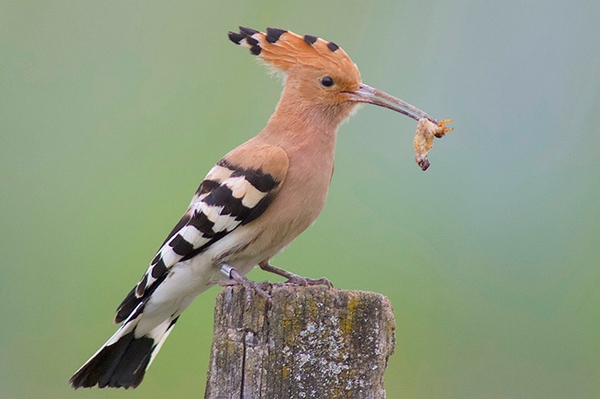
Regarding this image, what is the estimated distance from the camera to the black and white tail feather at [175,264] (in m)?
2.29

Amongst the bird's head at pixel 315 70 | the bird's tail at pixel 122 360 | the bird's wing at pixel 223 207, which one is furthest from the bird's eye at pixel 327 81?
the bird's tail at pixel 122 360

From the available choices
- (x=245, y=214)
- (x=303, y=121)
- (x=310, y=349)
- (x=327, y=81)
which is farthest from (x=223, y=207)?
(x=310, y=349)

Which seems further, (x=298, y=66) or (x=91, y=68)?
(x=91, y=68)

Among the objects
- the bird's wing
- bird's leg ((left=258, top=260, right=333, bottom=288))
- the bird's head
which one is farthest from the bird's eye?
bird's leg ((left=258, top=260, right=333, bottom=288))

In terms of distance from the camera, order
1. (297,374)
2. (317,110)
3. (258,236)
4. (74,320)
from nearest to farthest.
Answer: (297,374)
(258,236)
(317,110)
(74,320)

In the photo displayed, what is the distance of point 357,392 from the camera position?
1.63m

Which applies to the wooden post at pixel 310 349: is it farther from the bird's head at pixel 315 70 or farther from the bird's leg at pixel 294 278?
the bird's head at pixel 315 70

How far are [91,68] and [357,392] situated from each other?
2.69 metres

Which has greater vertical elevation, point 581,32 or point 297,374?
point 581,32

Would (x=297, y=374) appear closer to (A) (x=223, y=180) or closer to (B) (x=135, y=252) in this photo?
(A) (x=223, y=180)

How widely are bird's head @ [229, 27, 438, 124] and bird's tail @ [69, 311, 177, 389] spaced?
2.53ft

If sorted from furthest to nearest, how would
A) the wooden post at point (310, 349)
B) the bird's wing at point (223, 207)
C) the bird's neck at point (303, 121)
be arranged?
the bird's neck at point (303, 121), the bird's wing at point (223, 207), the wooden post at point (310, 349)

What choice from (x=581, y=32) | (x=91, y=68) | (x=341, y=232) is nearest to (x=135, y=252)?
(x=341, y=232)

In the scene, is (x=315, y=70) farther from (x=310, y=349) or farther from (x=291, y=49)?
(x=310, y=349)
